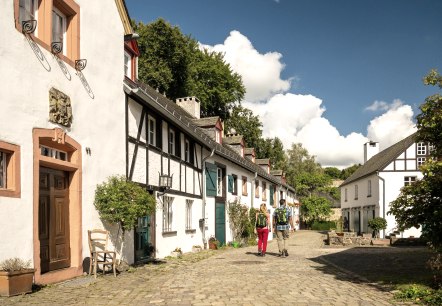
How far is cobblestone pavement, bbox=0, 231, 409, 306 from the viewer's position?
7.45 m

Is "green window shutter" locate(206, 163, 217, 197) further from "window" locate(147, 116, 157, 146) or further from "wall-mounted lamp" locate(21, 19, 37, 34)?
"wall-mounted lamp" locate(21, 19, 37, 34)

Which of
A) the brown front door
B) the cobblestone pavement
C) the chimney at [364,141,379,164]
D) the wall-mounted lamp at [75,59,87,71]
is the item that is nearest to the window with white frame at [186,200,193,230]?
the cobblestone pavement

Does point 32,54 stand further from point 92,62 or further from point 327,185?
point 327,185

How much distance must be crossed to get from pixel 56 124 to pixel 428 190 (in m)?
7.23

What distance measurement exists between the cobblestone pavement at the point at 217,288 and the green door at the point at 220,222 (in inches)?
385

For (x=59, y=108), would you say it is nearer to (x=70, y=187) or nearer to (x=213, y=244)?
(x=70, y=187)

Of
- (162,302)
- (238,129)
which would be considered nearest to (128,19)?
(162,302)

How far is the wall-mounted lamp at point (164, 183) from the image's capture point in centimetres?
1523

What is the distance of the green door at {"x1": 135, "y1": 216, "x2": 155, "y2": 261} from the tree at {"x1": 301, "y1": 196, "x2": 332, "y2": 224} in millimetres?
45849

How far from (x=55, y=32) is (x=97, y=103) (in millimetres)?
1931

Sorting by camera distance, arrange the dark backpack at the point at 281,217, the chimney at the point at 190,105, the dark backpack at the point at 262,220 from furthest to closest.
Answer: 1. the chimney at the point at 190,105
2. the dark backpack at the point at 262,220
3. the dark backpack at the point at 281,217

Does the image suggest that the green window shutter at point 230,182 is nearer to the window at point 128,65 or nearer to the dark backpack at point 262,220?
the dark backpack at point 262,220

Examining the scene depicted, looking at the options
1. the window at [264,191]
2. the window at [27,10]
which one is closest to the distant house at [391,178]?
the window at [264,191]

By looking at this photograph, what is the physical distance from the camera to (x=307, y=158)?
64.6m
